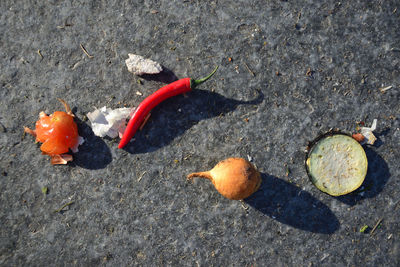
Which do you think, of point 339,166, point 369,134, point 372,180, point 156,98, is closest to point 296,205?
point 339,166

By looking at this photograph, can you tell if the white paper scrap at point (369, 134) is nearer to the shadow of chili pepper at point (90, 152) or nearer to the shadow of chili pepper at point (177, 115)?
the shadow of chili pepper at point (177, 115)

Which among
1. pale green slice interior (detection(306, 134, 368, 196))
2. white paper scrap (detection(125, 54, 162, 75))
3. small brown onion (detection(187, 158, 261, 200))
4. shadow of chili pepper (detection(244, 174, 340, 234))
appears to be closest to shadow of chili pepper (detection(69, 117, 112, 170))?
white paper scrap (detection(125, 54, 162, 75))

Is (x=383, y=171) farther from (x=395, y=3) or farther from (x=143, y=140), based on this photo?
(x=143, y=140)

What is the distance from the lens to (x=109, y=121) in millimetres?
3432

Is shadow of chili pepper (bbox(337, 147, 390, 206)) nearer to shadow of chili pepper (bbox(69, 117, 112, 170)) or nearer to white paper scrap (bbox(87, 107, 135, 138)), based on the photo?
white paper scrap (bbox(87, 107, 135, 138))

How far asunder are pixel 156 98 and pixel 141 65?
1.42ft

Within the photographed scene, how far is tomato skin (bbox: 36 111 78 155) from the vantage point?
328 centimetres

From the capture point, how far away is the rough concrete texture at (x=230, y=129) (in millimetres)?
3514

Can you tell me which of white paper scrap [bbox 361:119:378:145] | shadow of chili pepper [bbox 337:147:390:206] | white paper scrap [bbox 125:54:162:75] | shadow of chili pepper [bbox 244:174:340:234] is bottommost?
shadow of chili pepper [bbox 244:174:340:234]

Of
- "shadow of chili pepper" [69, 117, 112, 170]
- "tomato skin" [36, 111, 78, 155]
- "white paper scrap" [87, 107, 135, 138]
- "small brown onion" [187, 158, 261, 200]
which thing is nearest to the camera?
"small brown onion" [187, 158, 261, 200]

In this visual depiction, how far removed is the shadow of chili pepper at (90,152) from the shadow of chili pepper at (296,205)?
5.47 feet

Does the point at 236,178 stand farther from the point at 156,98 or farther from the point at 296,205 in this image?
the point at 156,98

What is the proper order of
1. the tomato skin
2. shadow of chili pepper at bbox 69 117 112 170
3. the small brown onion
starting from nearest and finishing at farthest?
1. the small brown onion
2. the tomato skin
3. shadow of chili pepper at bbox 69 117 112 170

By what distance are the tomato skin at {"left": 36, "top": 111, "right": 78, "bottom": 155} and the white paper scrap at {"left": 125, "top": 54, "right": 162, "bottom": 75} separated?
87cm
